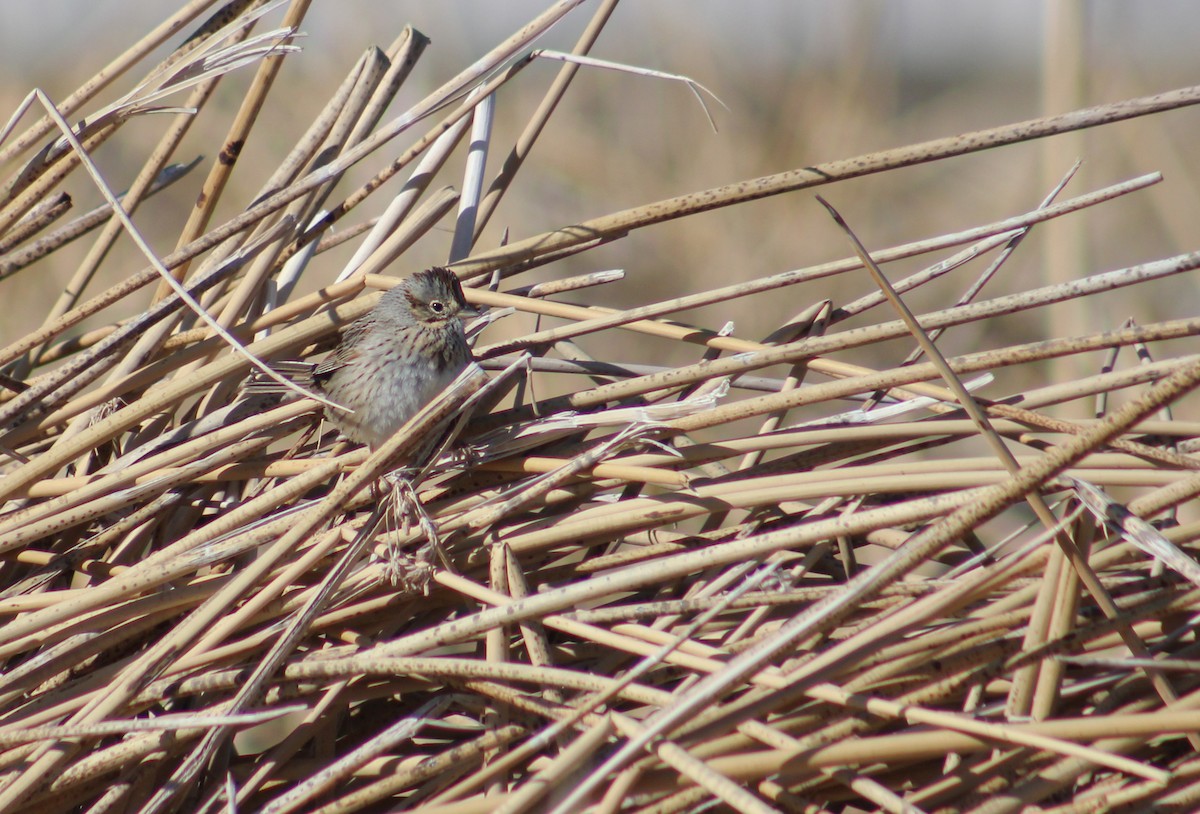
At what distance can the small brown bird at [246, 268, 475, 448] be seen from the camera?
257 centimetres

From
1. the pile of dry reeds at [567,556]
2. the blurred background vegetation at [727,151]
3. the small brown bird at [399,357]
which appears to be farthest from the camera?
the blurred background vegetation at [727,151]

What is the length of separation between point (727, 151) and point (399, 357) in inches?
175

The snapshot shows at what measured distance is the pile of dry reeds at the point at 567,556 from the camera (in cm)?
134

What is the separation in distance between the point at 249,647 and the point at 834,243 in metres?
5.27

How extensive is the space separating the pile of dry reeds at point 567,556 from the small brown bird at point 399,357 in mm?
298

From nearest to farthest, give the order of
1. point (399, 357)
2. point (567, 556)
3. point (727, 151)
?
point (567, 556)
point (399, 357)
point (727, 151)

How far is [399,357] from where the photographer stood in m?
2.86

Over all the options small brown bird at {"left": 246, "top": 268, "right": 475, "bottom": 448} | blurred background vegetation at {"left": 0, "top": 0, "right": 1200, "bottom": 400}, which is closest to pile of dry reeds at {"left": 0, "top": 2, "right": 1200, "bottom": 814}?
small brown bird at {"left": 246, "top": 268, "right": 475, "bottom": 448}

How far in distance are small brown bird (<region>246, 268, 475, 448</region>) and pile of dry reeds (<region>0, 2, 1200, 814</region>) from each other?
0.30m

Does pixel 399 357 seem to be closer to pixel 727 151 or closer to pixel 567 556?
pixel 567 556

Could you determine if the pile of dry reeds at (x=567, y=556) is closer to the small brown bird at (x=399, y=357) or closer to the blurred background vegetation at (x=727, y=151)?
the small brown bird at (x=399, y=357)

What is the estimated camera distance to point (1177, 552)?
1307 millimetres

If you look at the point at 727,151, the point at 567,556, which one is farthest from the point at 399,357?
the point at 727,151

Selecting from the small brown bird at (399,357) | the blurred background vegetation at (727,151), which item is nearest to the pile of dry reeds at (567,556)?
the small brown bird at (399,357)
